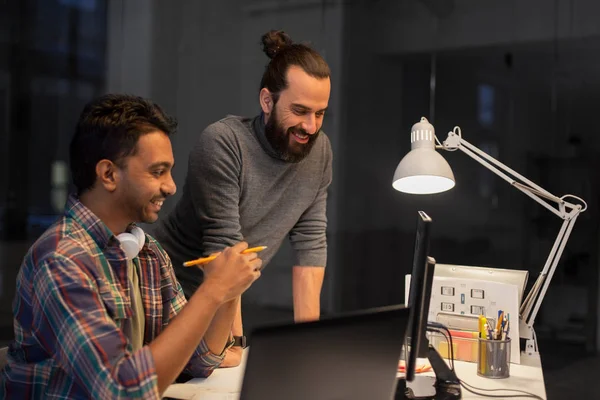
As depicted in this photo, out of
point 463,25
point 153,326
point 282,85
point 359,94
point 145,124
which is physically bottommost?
point 153,326

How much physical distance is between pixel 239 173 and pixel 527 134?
2.28m

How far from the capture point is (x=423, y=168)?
78.4 inches

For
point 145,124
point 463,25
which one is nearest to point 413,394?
point 145,124

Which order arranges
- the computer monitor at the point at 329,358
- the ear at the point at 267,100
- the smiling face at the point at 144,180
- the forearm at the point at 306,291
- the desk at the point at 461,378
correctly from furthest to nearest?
the forearm at the point at 306,291 < the ear at the point at 267,100 < the desk at the point at 461,378 < the smiling face at the point at 144,180 < the computer monitor at the point at 329,358

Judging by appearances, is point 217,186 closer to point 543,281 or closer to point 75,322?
point 75,322

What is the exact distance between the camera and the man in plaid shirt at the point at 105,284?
1.19m

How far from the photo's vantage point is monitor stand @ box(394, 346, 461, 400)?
1.62 metres

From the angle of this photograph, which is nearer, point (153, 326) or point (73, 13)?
point (153, 326)

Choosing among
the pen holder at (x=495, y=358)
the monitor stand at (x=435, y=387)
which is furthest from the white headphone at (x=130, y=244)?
the pen holder at (x=495, y=358)

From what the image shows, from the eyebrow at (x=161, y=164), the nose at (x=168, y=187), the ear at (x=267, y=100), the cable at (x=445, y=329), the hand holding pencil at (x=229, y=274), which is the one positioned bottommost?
the cable at (x=445, y=329)

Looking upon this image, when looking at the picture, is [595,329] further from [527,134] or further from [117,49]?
[117,49]

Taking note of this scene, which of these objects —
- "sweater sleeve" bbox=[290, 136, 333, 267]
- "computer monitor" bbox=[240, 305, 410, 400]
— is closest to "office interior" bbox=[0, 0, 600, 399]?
"sweater sleeve" bbox=[290, 136, 333, 267]

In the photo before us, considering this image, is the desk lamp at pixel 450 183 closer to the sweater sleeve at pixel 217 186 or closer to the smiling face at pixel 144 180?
the sweater sleeve at pixel 217 186

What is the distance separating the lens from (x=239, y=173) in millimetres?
2137
